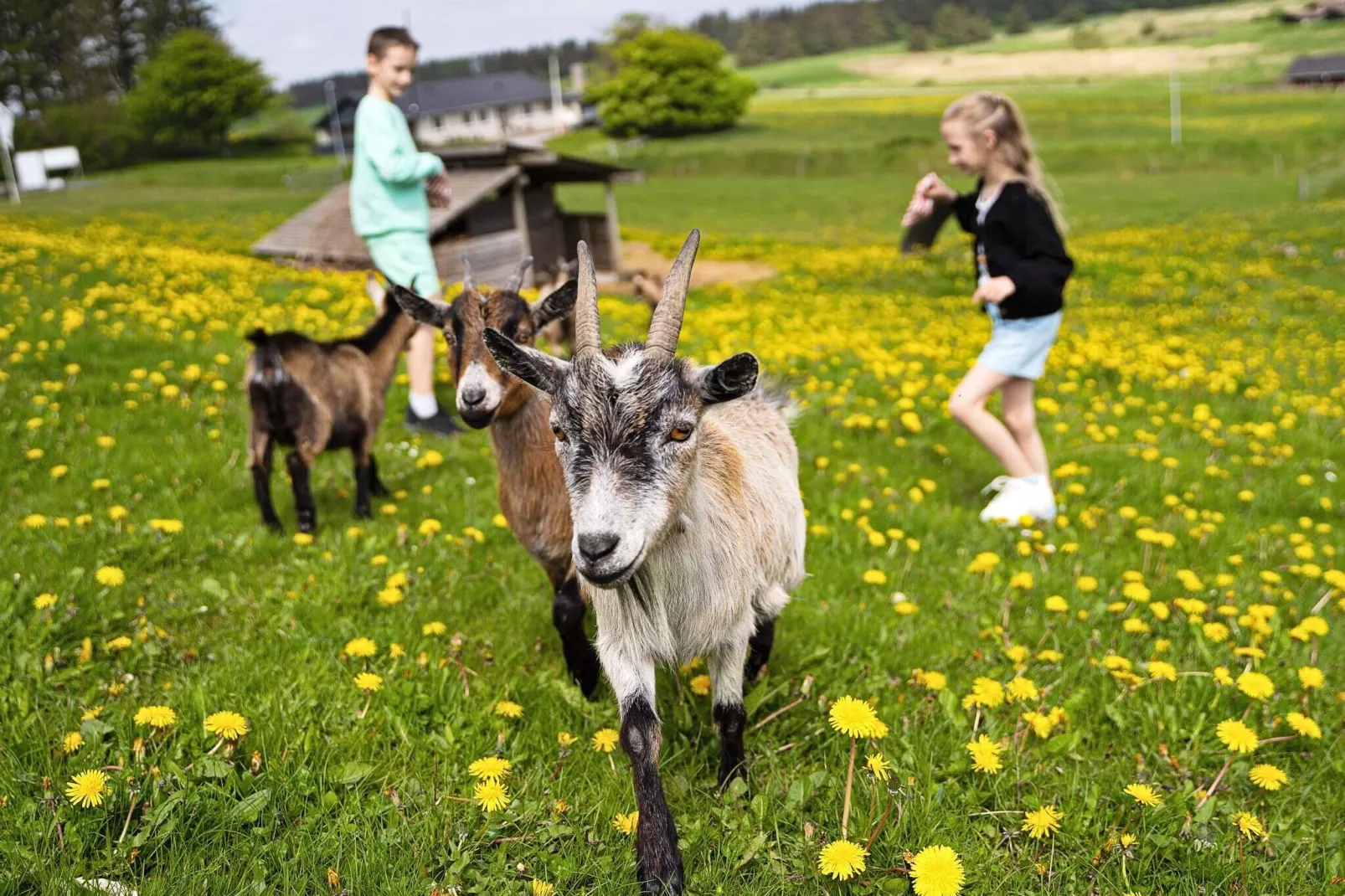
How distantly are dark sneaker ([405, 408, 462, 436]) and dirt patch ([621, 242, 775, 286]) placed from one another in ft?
29.5

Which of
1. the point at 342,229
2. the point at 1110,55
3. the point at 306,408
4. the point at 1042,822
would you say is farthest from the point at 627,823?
the point at 1110,55

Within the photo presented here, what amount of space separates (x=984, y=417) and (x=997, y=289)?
898mm

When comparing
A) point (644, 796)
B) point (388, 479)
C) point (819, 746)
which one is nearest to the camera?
point (644, 796)

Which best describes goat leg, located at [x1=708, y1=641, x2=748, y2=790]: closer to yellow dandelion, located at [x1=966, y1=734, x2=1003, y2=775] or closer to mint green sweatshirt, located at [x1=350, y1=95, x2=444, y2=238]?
yellow dandelion, located at [x1=966, y1=734, x2=1003, y2=775]

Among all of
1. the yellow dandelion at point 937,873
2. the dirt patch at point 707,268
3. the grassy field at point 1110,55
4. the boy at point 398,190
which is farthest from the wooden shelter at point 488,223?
the grassy field at point 1110,55

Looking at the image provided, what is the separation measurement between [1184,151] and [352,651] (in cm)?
4799

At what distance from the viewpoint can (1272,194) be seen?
29.0 m

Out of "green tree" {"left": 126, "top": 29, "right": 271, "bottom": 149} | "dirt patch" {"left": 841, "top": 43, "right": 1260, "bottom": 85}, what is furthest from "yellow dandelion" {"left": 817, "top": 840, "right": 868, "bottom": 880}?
"dirt patch" {"left": 841, "top": 43, "right": 1260, "bottom": 85}

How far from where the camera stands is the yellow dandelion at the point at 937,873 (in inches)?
87.8

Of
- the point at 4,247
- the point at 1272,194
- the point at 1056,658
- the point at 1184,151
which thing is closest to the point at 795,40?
the point at 1184,151

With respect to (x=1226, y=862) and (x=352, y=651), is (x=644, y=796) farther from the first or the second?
(x=1226, y=862)

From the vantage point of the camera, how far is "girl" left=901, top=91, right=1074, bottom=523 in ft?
17.6

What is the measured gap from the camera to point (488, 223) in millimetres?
15781

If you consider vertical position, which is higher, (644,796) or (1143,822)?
(644,796)
